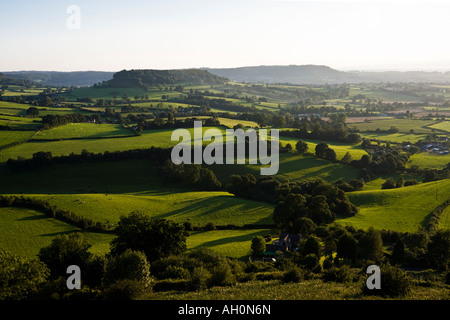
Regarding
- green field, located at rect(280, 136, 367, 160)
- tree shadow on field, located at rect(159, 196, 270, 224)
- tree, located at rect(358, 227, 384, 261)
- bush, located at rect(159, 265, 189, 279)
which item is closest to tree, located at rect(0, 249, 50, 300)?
bush, located at rect(159, 265, 189, 279)

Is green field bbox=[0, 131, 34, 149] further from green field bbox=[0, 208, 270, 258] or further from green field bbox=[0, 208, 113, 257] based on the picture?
green field bbox=[0, 208, 270, 258]

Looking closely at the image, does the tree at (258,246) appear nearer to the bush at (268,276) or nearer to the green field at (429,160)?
the bush at (268,276)

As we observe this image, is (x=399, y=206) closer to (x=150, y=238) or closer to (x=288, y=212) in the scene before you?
(x=288, y=212)

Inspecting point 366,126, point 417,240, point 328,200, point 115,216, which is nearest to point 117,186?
point 115,216

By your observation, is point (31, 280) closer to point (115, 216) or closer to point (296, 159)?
point (115, 216)

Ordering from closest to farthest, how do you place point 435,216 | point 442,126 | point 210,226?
point 210,226
point 435,216
point 442,126

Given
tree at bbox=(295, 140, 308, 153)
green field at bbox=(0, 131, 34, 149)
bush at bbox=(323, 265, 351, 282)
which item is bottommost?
bush at bbox=(323, 265, 351, 282)

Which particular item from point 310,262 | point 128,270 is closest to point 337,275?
point 310,262
